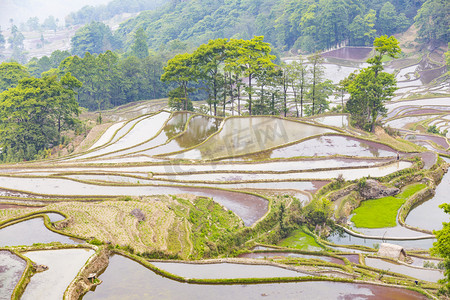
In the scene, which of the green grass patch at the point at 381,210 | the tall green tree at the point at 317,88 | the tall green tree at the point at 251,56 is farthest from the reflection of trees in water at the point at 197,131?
the green grass patch at the point at 381,210

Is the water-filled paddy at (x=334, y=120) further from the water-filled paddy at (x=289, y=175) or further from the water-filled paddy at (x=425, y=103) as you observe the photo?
the water-filled paddy at (x=425, y=103)

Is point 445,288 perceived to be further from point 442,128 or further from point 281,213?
point 442,128

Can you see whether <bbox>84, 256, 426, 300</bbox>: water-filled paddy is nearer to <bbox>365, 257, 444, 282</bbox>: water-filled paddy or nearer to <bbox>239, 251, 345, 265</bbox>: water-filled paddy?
<bbox>365, 257, 444, 282</bbox>: water-filled paddy

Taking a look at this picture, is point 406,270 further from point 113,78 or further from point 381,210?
point 113,78

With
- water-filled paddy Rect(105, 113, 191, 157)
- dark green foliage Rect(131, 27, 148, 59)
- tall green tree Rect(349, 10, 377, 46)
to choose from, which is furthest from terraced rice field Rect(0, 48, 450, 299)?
tall green tree Rect(349, 10, 377, 46)

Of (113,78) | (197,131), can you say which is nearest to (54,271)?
(197,131)

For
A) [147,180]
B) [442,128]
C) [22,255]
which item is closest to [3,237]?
[22,255]
